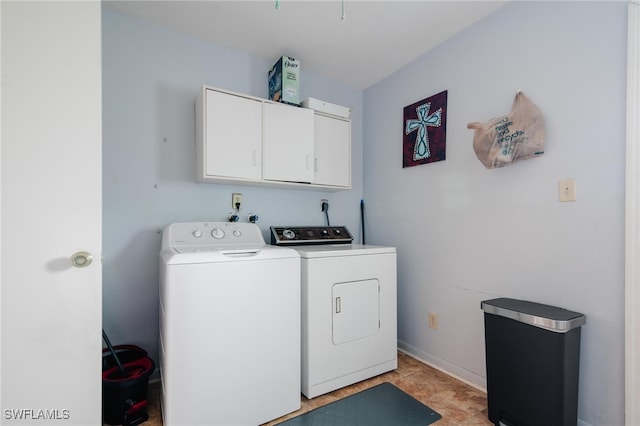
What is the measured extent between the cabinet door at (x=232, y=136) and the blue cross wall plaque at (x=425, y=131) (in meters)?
1.23

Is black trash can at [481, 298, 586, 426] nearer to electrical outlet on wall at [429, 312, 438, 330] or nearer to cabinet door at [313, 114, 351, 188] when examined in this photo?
electrical outlet on wall at [429, 312, 438, 330]

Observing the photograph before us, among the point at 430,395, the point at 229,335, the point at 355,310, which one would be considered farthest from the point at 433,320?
the point at 229,335

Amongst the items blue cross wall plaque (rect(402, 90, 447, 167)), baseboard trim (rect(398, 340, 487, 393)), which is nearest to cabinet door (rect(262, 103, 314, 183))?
blue cross wall plaque (rect(402, 90, 447, 167))

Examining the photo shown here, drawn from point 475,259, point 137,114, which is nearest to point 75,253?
point 137,114

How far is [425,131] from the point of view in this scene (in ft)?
7.66

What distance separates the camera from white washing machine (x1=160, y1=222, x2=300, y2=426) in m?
1.39

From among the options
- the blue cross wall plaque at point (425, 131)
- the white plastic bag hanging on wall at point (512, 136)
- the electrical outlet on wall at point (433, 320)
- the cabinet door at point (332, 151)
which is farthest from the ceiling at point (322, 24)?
the electrical outlet on wall at point (433, 320)

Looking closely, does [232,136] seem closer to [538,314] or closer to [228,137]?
[228,137]

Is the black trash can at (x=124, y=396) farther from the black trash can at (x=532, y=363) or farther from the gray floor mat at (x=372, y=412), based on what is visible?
the black trash can at (x=532, y=363)

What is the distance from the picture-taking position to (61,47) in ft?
3.65

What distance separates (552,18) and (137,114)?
258 centimetres

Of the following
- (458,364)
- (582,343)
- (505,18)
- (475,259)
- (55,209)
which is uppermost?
(505,18)

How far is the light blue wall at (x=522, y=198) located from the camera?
142 centimetres

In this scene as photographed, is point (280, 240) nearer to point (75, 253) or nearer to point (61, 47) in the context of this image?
point (75, 253)
